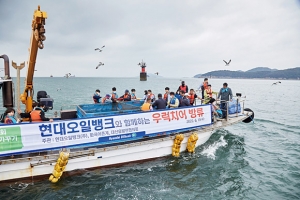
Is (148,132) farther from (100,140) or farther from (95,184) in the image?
(95,184)

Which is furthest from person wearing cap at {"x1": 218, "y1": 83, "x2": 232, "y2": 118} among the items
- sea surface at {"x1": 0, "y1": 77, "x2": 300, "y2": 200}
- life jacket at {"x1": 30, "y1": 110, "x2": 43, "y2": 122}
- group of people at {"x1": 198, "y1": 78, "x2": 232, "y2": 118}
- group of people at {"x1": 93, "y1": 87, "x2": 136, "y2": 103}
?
life jacket at {"x1": 30, "y1": 110, "x2": 43, "y2": 122}

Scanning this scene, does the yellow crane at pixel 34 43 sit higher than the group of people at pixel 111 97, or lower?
higher

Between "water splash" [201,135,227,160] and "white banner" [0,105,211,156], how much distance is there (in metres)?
1.88

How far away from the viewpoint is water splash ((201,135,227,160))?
1119cm

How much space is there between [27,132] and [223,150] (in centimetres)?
1010

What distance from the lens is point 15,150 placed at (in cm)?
712

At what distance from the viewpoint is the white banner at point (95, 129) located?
7.15 m

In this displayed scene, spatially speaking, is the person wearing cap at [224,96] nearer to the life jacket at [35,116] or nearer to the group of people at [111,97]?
the group of people at [111,97]

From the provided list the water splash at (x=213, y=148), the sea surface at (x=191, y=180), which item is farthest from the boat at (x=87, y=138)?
the water splash at (x=213, y=148)

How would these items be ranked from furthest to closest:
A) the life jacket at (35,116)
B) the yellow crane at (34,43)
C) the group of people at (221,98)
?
the group of people at (221,98)
the life jacket at (35,116)
the yellow crane at (34,43)

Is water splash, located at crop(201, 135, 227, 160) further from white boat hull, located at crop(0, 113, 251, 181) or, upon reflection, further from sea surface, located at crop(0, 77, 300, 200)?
white boat hull, located at crop(0, 113, 251, 181)

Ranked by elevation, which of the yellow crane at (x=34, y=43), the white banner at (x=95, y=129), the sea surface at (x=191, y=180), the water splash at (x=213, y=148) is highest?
the yellow crane at (x=34, y=43)

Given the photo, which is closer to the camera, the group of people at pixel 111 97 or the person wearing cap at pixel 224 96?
the person wearing cap at pixel 224 96

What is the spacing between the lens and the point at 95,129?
827 centimetres
